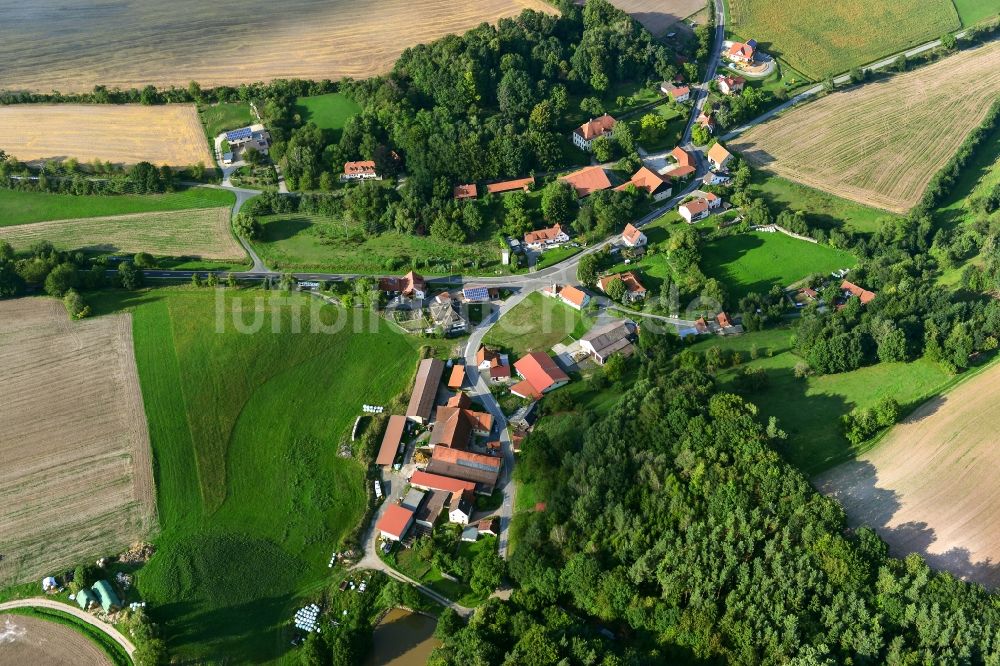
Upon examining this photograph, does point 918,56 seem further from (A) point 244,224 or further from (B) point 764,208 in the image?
(A) point 244,224

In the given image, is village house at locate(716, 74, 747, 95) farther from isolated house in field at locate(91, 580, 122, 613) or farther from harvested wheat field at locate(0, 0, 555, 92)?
isolated house in field at locate(91, 580, 122, 613)

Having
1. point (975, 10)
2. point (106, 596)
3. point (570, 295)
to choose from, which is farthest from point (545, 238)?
point (975, 10)

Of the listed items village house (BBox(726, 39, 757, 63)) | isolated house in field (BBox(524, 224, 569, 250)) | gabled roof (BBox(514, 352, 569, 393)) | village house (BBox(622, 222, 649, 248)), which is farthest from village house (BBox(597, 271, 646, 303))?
village house (BBox(726, 39, 757, 63))

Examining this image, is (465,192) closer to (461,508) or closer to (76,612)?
(461,508)

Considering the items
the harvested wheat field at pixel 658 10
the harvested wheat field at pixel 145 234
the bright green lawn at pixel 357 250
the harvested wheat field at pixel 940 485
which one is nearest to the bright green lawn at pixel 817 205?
the harvested wheat field at pixel 940 485

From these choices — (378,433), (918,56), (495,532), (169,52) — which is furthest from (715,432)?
(169,52)

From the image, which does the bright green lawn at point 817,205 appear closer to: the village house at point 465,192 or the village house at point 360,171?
the village house at point 465,192
